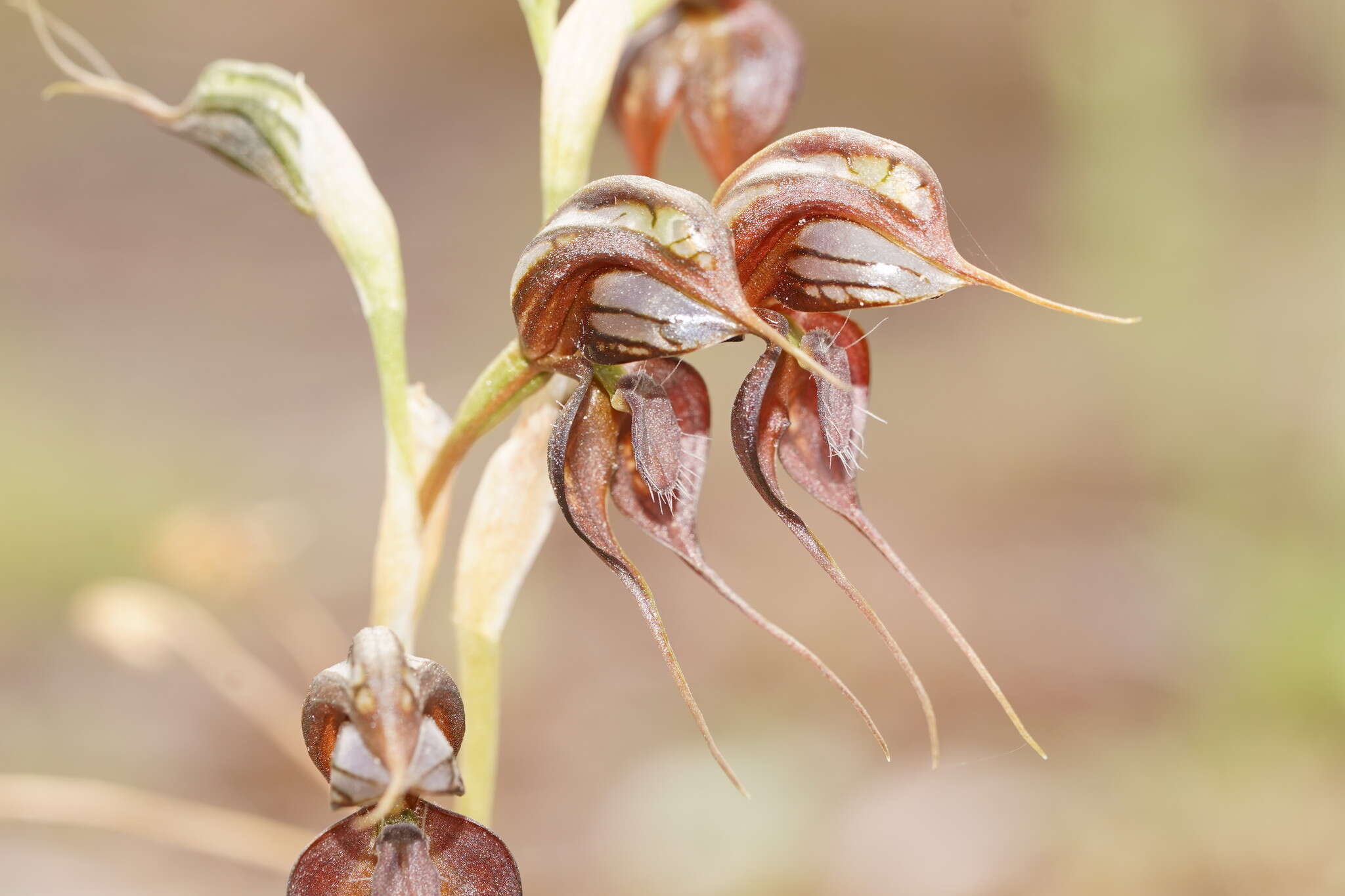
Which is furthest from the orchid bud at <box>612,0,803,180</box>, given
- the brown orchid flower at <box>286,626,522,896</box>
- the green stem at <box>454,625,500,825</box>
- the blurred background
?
the blurred background

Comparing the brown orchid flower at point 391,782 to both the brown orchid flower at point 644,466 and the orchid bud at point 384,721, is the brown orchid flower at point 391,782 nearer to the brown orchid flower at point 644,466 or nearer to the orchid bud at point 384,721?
the orchid bud at point 384,721

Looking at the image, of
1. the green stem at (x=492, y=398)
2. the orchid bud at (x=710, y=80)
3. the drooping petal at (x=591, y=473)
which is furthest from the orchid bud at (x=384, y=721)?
the orchid bud at (x=710, y=80)

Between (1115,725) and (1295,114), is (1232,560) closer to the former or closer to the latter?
(1115,725)

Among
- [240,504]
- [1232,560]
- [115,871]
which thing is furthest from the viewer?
[240,504]

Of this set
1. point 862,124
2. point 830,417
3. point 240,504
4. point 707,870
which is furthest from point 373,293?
point 862,124

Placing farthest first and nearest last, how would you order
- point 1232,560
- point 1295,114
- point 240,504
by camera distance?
point 1295,114 < point 240,504 < point 1232,560

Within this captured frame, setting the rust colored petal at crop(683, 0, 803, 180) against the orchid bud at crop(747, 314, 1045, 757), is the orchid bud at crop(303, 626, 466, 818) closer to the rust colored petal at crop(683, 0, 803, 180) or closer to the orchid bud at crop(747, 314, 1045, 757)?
the orchid bud at crop(747, 314, 1045, 757)

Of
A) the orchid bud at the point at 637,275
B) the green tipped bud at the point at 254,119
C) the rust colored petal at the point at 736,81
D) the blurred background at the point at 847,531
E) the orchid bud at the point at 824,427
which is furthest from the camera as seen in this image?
the blurred background at the point at 847,531
